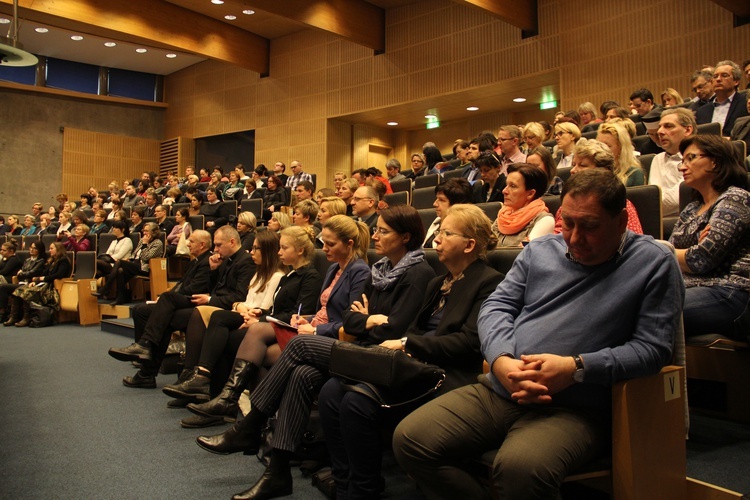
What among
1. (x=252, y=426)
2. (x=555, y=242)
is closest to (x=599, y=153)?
(x=555, y=242)

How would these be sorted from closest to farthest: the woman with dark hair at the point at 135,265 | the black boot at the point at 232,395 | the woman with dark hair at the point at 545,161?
1. the black boot at the point at 232,395
2. the woman with dark hair at the point at 545,161
3. the woman with dark hair at the point at 135,265

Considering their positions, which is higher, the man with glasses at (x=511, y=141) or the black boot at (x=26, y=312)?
the man with glasses at (x=511, y=141)

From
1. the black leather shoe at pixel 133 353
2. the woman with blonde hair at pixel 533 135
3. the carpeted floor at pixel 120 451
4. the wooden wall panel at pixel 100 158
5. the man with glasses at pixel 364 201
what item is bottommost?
the carpeted floor at pixel 120 451

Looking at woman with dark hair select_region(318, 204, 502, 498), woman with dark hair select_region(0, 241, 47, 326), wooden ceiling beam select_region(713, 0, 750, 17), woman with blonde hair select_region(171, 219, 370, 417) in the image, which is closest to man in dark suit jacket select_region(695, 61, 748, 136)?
wooden ceiling beam select_region(713, 0, 750, 17)

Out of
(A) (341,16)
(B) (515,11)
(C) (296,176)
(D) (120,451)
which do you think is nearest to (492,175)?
(D) (120,451)

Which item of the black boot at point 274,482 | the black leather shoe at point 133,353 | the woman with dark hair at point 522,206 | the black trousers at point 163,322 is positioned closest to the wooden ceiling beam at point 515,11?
the woman with dark hair at point 522,206

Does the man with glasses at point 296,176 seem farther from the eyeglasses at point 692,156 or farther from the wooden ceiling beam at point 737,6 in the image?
the eyeglasses at point 692,156

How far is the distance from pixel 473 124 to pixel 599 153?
687 centimetres

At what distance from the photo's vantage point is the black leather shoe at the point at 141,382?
10.4ft

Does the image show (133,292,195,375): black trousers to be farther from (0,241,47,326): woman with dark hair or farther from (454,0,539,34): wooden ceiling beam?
(454,0,539,34): wooden ceiling beam

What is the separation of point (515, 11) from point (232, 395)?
582 cm

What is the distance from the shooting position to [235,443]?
6.39 feet

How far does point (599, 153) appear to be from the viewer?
7.29 ft

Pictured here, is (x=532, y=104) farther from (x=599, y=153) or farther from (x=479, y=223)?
(x=479, y=223)
